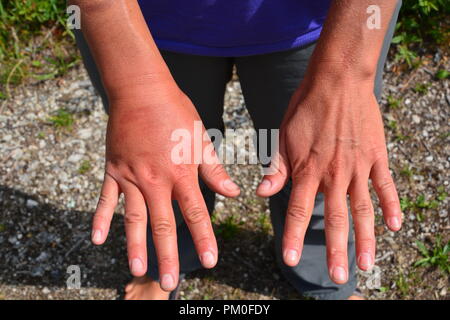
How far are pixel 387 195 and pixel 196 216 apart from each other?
48 centimetres

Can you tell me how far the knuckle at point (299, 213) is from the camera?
1.20 m

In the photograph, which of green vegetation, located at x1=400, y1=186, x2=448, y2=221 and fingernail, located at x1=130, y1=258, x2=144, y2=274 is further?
green vegetation, located at x1=400, y1=186, x2=448, y2=221

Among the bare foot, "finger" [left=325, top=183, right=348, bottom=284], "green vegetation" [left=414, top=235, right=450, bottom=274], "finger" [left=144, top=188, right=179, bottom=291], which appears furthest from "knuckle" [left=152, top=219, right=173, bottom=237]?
"green vegetation" [left=414, top=235, right=450, bottom=274]

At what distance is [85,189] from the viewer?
2531mm

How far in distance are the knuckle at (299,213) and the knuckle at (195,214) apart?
0.22 m

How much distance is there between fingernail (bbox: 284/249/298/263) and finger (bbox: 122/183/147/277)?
1.13 ft

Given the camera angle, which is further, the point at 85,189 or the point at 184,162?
the point at 85,189

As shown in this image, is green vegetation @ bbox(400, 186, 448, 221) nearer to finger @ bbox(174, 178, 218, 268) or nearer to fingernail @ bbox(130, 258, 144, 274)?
finger @ bbox(174, 178, 218, 268)

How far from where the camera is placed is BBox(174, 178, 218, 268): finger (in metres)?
1.19

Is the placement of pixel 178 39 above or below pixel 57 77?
above

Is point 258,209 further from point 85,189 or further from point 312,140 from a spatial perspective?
point 312,140

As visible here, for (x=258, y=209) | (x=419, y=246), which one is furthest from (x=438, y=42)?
(x=258, y=209)
